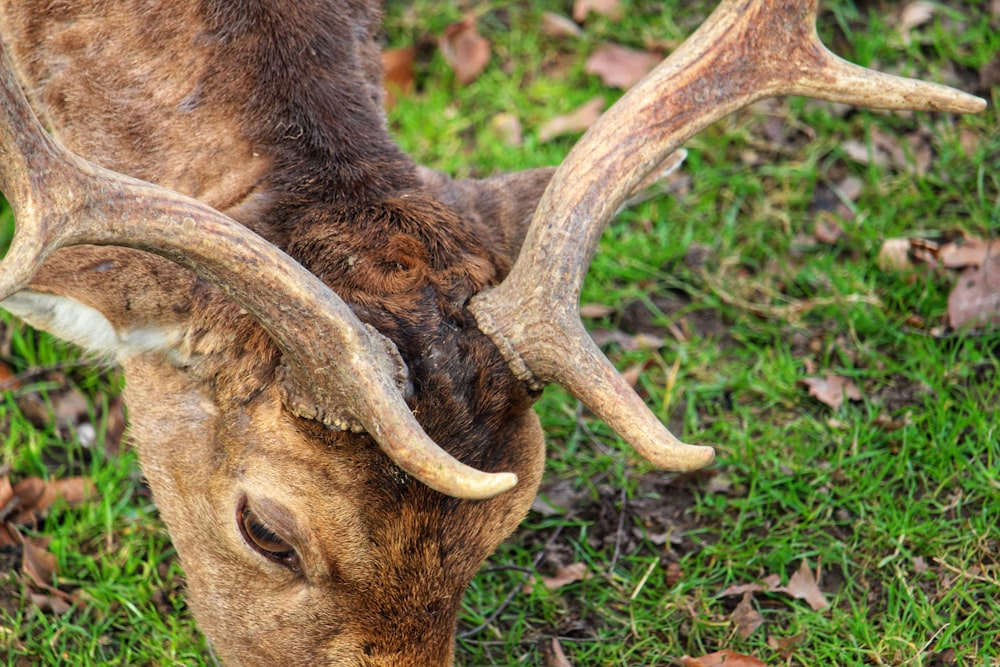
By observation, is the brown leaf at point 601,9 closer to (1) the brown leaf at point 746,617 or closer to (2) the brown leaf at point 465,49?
(2) the brown leaf at point 465,49

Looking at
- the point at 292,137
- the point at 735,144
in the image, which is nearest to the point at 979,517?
the point at 735,144

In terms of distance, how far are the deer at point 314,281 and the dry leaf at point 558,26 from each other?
121 inches

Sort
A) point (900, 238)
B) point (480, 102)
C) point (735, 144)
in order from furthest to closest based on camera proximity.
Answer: point (480, 102) → point (735, 144) → point (900, 238)

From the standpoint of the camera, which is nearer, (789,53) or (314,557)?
(314,557)

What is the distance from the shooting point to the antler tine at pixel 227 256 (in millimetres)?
3023

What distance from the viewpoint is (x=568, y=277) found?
347 cm

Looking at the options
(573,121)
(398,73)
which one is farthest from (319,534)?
(398,73)

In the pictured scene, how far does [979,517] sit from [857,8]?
3382 mm

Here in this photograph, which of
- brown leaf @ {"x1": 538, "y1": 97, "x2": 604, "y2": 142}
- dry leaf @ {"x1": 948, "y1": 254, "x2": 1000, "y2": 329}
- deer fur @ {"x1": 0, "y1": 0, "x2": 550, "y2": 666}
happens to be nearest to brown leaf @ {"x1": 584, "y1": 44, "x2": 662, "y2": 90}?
brown leaf @ {"x1": 538, "y1": 97, "x2": 604, "y2": 142}

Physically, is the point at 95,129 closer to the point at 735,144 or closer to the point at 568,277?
the point at 568,277

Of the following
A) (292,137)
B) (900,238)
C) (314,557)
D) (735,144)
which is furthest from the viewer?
(735,144)

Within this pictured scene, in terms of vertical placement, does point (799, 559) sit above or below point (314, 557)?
below

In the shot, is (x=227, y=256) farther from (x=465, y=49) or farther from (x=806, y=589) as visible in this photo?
(x=465, y=49)

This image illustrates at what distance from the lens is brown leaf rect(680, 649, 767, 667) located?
4320 mm
